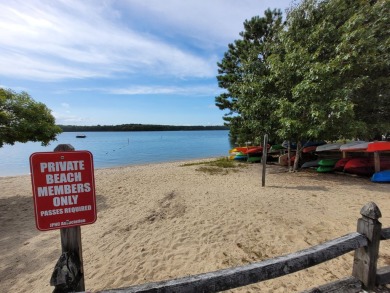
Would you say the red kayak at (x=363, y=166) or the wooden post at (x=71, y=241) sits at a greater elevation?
the wooden post at (x=71, y=241)

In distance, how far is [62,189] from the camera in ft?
5.93

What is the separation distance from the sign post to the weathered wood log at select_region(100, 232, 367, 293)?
19.4 inches

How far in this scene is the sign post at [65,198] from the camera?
5.63ft

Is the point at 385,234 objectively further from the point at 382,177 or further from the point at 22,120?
the point at 22,120

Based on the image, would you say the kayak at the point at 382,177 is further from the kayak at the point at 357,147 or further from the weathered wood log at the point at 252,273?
the weathered wood log at the point at 252,273

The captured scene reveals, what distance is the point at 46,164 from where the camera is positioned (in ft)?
5.73

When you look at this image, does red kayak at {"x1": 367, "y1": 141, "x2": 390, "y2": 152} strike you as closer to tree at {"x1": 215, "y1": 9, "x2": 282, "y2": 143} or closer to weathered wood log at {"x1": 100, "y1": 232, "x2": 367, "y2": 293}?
tree at {"x1": 215, "y1": 9, "x2": 282, "y2": 143}

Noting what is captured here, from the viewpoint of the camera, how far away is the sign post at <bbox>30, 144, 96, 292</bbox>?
1.71 m

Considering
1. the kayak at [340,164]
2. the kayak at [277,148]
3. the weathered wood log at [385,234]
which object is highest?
the weathered wood log at [385,234]

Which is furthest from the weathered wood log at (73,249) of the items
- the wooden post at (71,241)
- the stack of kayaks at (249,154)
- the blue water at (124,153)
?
the blue water at (124,153)

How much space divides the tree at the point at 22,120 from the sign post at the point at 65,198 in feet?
25.3

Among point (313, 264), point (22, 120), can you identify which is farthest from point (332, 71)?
point (22, 120)

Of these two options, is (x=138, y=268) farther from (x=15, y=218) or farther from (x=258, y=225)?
(x=15, y=218)

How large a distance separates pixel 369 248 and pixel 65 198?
3257mm
